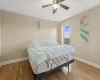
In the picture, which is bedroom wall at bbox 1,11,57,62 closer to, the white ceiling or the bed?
the white ceiling

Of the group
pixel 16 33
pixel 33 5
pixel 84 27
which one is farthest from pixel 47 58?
pixel 84 27

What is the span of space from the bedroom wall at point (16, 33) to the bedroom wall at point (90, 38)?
1.95 metres

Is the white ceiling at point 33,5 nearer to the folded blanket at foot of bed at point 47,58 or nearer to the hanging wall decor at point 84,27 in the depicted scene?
the hanging wall decor at point 84,27

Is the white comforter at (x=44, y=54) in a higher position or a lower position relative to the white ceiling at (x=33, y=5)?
lower

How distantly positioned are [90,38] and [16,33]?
137 inches

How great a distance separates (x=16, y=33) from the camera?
12.3 feet

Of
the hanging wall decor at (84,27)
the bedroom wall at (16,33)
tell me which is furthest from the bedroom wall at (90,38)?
the bedroom wall at (16,33)

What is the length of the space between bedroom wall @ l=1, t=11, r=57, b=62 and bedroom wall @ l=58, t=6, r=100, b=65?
1.95 meters

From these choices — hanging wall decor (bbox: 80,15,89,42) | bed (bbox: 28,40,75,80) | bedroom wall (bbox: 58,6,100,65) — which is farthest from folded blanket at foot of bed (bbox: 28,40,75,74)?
hanging wall decor (bbox: 80,15,89,42)

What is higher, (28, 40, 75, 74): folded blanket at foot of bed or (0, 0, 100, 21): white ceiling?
(0, 0, 100, 21): white ceiling

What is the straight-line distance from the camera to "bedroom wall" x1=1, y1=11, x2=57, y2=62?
11.4ft

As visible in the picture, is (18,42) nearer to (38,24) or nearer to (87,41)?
(38,24)

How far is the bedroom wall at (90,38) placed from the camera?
3.24 m

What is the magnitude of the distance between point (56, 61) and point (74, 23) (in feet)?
9.11
